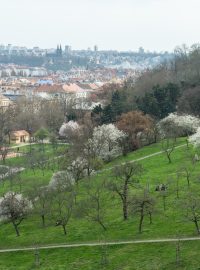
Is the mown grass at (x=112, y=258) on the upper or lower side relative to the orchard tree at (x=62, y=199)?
lower

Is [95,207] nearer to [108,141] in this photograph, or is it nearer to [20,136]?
[108,141]

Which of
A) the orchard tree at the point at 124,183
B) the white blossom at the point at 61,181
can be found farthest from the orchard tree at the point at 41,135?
the orchard tree at the point at 124,183

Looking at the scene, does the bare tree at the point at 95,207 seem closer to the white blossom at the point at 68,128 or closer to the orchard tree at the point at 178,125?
the orchard tree at the point at 178,125

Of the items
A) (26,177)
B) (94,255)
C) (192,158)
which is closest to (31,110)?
(26,177)

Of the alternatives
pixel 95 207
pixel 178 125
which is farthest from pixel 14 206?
pixel 178 125

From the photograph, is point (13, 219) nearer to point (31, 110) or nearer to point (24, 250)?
point (24, 250)
